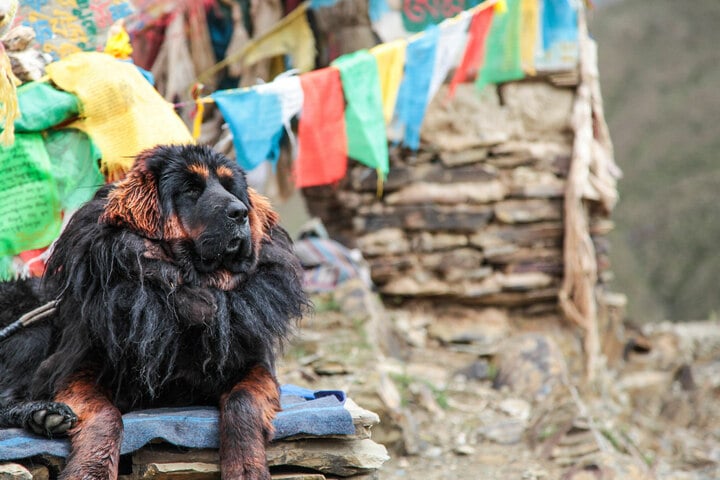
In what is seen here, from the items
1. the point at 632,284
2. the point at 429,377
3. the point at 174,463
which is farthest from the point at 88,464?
the point at 632,284

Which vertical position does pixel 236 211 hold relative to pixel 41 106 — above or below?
below

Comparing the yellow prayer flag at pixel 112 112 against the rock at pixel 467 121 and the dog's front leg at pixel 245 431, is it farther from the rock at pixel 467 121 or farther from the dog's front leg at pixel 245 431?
the rock at pixel 467 121

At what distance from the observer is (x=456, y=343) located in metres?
6.57

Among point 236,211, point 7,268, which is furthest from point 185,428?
point 7,268

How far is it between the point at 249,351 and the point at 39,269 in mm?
1476

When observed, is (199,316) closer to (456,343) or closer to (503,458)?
(503,458)

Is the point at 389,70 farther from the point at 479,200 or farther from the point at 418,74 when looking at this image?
the point at 479,200

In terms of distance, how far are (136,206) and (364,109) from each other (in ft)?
7.26

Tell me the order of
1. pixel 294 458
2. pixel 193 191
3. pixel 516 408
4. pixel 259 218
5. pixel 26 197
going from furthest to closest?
pixel 516 408 < pixel 26 197 < pixel 259 218 < pixel 193 191 < pixel 294 458

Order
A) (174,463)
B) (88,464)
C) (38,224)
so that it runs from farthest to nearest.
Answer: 1. (38,224)
2. (174,463)
3. (88,464)

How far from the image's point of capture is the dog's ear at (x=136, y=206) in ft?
9.64

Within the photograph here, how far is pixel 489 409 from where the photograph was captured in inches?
213

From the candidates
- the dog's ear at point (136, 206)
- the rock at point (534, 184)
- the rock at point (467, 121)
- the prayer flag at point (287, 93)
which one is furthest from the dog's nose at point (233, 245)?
the rock at point (534, 184)

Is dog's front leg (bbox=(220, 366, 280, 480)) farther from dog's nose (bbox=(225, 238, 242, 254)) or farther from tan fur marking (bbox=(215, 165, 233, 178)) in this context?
tan fur marking (bbox=(215, 165, 233, 178))
